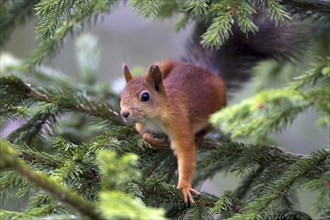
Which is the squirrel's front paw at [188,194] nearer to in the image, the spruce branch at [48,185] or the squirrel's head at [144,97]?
the squirrel's head at [144,97]

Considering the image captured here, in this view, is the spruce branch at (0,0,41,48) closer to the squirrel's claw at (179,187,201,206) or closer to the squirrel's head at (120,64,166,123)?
the squirrel's head at (120,64,166,123)

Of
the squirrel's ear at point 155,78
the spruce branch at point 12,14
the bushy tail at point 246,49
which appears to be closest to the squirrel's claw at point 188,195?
the squirrel's ear at point 155,78

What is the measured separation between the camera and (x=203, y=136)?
75.0 inches

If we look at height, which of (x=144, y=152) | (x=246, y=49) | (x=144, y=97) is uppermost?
(x=246, y=49)

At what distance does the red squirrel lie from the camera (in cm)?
166

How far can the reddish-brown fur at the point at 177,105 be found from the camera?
1.64m

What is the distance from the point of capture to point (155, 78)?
68.3 inches

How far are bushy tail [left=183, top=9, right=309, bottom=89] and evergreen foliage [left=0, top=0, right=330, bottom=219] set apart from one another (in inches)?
4.6

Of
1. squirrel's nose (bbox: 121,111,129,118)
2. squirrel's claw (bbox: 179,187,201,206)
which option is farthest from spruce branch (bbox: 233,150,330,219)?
squirrel's nose (bbox: 121,111,129,118)

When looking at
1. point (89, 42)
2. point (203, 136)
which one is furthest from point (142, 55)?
point (203, 136)

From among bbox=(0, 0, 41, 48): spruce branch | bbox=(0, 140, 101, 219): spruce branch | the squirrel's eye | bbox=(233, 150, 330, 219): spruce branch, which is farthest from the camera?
bbox=(0, 0, 41, 48): spruce branch

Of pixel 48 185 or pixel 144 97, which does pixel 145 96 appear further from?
pixel 48 185

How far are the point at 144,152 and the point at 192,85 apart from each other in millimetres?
403

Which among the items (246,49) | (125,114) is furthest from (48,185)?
(246,49)
